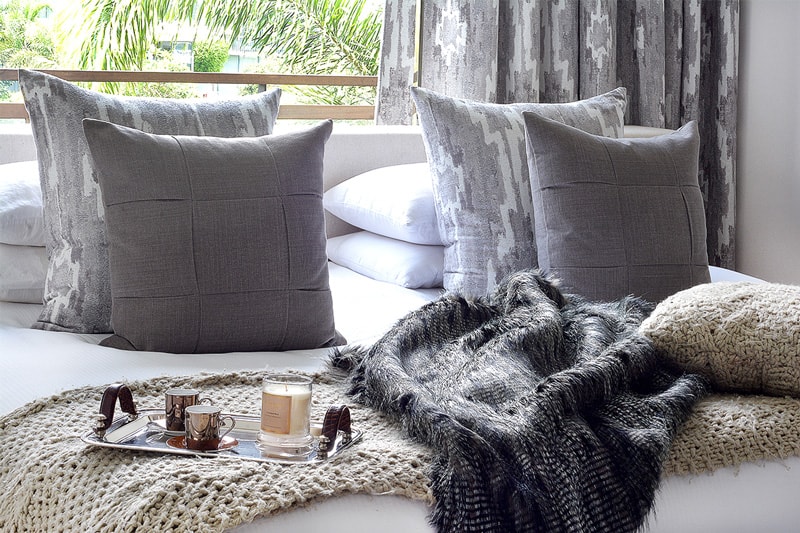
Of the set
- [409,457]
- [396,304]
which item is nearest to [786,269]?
[396,304]

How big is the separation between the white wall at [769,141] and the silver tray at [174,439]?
2.38 m

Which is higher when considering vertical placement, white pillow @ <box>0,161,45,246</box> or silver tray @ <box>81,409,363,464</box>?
white pillow @ <box>0,161,45,246</box>

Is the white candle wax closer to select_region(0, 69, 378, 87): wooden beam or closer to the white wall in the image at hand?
select_region(0, 69, 378, 87): wooden beam

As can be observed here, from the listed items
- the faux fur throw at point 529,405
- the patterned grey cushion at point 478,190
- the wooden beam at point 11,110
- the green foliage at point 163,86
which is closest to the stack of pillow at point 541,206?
the patterned grey cushion at point 478,190

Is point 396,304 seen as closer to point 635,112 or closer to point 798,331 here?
point 798,331

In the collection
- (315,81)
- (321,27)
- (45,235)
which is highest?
(321,27)

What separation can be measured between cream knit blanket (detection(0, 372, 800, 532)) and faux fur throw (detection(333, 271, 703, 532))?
4 cm

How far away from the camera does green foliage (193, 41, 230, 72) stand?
22.8 feet

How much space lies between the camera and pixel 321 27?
6.30 metres

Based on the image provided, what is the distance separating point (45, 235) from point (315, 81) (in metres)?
2.36

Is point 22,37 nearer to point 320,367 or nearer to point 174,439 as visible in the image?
point 320,367

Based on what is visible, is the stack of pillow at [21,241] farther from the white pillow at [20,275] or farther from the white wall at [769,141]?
the white wall at [769,141]

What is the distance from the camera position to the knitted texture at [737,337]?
1.36 m

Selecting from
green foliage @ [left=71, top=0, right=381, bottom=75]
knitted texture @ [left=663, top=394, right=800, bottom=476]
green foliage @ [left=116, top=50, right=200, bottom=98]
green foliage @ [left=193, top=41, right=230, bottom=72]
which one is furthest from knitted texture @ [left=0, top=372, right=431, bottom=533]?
green foliage @ [left=193, top=41, right=230, bottom=72]
